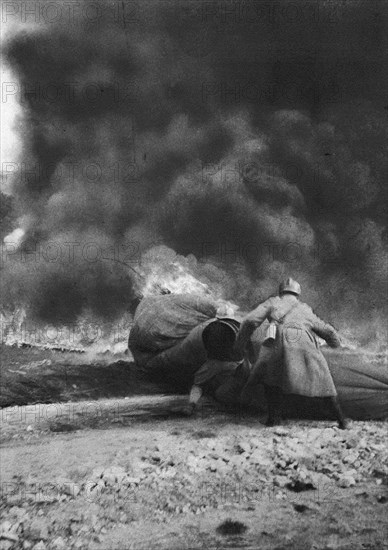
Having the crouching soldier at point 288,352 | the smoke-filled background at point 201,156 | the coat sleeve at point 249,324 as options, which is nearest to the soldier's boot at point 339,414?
the crouching soldier at point 288,352

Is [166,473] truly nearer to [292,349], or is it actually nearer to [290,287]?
[292,349]

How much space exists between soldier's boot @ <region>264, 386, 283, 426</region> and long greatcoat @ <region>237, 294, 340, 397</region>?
5 centimetres

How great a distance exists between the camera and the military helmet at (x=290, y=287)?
19.3 feet

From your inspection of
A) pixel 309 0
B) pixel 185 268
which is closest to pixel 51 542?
pixel 185 268

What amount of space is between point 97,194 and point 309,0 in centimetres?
265

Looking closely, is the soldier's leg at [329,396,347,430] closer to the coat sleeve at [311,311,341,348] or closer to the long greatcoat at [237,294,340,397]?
the long greatcoat at [237,294,340,397]

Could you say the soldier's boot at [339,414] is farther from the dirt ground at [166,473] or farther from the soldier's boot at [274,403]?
the soldier's boot at [274,403]

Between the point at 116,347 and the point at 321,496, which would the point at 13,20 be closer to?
the point at 116,347

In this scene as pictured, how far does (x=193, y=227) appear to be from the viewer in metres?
5.96

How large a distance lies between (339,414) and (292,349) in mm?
697

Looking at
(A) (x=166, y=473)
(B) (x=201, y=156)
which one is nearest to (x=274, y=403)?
(A) (x=166, y=473)

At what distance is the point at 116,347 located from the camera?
5879mm

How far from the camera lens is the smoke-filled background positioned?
593 centimetres

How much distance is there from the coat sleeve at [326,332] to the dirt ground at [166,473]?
2.33 feet
